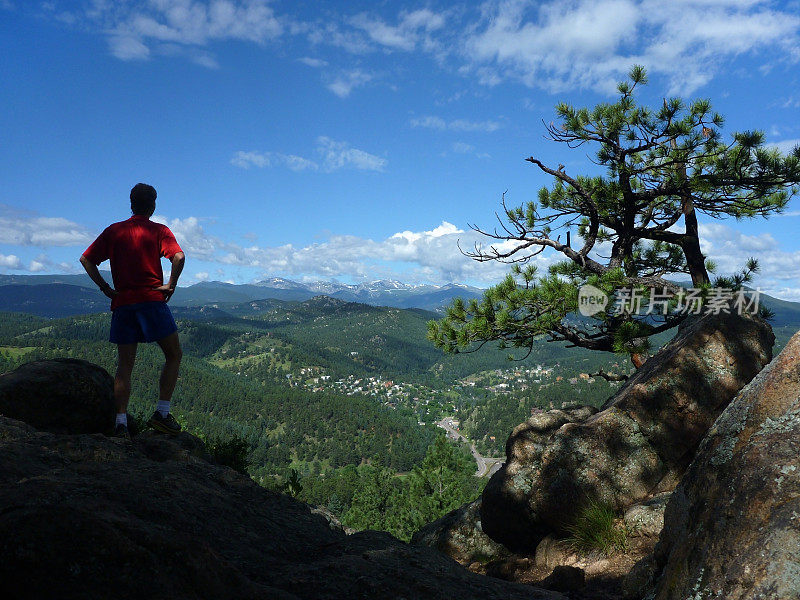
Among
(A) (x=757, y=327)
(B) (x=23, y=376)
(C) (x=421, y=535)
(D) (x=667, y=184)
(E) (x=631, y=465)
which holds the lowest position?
(C) (x=421, y=535)

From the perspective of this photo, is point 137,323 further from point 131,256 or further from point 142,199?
point 142,199

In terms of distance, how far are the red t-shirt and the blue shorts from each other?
0.10 meters

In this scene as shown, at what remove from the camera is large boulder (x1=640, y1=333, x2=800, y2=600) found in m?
2.55

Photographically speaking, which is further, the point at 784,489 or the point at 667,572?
the point at 667,572

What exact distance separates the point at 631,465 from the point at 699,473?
183 inches

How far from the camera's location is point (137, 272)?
20.1 ft

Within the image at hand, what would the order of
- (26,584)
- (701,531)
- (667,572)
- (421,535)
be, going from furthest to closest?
1. (421,535)
2. (667,572)
3. (701,531)
4. (26,584)

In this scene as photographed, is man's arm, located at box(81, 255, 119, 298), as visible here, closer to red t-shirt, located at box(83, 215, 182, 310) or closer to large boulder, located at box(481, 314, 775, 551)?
red t-shirt, located at box(83, 215, 182, 310)

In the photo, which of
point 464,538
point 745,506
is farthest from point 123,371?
point 464,538

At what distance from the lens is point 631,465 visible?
774cm

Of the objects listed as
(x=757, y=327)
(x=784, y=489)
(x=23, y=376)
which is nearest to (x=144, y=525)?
(x=784, y=489)

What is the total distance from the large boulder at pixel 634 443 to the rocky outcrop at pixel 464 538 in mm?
317

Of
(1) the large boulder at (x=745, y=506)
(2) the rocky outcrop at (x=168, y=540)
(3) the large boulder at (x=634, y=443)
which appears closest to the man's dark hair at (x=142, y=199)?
(2) the rocky outcrop at (x=168, y=540)

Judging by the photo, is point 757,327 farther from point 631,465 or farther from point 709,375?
point 631,465
